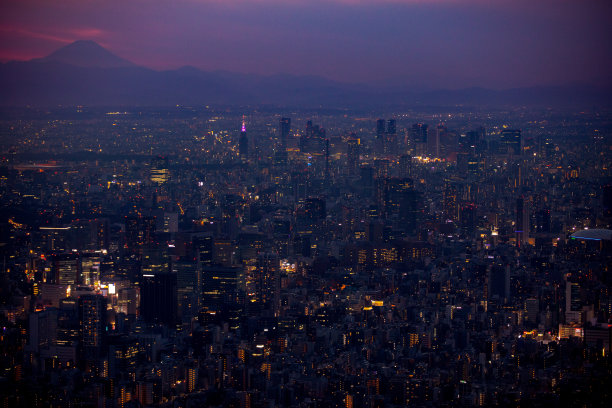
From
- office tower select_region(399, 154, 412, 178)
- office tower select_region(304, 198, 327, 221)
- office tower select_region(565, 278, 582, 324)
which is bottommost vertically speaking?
office tower select_region(565, 278, 582, 324)

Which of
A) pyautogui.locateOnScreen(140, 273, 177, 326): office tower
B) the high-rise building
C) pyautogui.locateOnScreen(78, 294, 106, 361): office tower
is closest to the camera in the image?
pyautogui.locateOnScreen(78, 294, 106, 361): office tower

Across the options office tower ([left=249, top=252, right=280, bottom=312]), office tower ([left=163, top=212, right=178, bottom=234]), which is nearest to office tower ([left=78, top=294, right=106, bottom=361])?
office tower ([left=249, top=252, right=280, bottom=312])

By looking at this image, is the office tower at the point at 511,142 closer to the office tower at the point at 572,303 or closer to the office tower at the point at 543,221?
the office tower at the point at 543,221

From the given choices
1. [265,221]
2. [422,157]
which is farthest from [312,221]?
[422,157]

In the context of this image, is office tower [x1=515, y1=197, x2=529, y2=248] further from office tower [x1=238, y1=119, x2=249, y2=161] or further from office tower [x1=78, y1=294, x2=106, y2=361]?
office tower [x1=78, y1=294, x2=106, y2=361]

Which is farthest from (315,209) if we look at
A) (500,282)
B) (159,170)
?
(500,282)

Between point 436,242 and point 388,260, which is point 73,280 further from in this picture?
point 436,242

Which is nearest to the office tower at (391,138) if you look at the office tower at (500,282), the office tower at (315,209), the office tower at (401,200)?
the office tower at (401,200)
